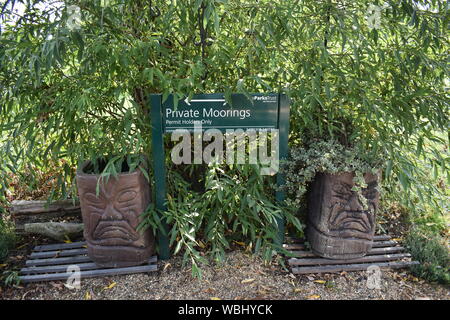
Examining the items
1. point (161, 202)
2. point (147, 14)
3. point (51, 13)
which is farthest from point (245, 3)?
point (161, 202)

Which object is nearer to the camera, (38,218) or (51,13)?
(51,13)

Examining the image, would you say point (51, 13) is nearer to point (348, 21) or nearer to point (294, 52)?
point (294, 52)

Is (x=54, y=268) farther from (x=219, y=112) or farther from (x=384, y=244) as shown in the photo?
(x=384, y=244)

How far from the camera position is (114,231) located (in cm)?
262

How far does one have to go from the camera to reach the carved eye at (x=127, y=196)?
256 centimetres

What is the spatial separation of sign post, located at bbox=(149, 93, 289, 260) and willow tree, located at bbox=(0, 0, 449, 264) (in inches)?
4.0

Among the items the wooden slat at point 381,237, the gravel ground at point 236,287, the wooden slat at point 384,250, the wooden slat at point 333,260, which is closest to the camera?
the gravel ground at point 236,287

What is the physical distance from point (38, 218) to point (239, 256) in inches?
62.2

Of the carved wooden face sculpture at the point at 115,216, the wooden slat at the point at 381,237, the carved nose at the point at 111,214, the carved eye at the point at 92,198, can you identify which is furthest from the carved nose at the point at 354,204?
the carved eye at the point at 92,198

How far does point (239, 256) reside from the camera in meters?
2.86

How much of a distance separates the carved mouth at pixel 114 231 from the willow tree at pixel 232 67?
1.44ft

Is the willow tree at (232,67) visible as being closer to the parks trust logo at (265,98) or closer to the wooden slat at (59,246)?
the parks trust logo at (265,98)

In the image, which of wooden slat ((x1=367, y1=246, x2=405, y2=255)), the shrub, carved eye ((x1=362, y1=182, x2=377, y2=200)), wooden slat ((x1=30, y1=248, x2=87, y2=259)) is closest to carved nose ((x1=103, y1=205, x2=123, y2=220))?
the shrub

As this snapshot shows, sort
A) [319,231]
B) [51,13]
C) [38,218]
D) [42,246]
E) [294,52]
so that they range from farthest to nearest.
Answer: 1. [38,218]
2. [42,246]
3. [319,231]
4. [294,52]
5. [51,13]
